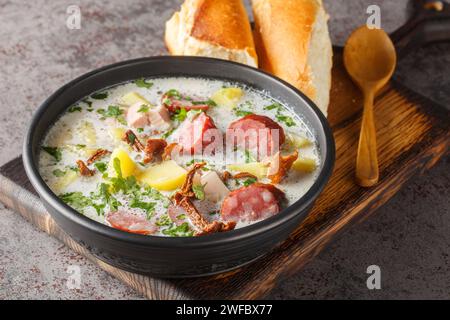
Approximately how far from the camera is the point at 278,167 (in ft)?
8.13

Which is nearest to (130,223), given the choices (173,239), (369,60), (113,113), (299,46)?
(173,239)

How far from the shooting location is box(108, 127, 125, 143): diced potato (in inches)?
104

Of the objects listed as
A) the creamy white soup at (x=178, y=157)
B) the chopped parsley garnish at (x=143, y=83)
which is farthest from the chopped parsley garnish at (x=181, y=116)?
the chopped parsley garnish at (x=143, y=83)

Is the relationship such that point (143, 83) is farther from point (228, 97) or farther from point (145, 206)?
point (145, 206)

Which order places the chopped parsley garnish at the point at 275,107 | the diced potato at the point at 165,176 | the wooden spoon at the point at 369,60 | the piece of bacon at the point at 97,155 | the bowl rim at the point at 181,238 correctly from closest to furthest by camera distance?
the bowl rim at the point at 181,238 < the diced potato at the point at 165,176 < the piece of bacon at the point at 97,155 < the chopped parsley garnish at the point at 275,107 < the wooden spoon at the point at 369,60

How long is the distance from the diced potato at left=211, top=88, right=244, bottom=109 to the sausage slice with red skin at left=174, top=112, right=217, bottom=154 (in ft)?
0.68

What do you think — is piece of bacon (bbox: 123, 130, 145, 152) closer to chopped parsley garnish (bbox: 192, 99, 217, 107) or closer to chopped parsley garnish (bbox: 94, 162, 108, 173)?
chopped parsley garnish (bbox: 94, 162, 108, 173)

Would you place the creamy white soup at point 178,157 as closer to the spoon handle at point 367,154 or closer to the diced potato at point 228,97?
the diced potato at point 228,97

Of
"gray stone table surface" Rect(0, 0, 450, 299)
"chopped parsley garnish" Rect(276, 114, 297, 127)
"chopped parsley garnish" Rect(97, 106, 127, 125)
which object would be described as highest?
"chopped parsley garnish" Rect(97, 106, 127, 125)

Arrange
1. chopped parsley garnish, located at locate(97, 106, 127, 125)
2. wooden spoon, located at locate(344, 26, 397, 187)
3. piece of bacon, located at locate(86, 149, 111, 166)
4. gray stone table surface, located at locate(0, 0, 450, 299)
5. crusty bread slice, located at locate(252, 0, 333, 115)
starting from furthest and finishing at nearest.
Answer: wooden spoon, located at locate(344, 26, 397, 187), crusty bread slice, located at locate(252, 0, 333, 115), chopped parsley garnish, located at locate(97, 106, 127, 125), gray stone table surface, located at locate(0, 0, 450, 299), piece of bacon, located at locate(86, 149, 111, 166)

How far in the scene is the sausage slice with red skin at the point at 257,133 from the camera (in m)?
2.61

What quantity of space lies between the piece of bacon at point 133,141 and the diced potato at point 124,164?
85mm

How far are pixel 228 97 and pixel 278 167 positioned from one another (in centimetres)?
51

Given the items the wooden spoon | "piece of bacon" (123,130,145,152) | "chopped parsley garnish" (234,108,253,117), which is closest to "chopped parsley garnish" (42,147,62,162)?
"piece of bacon" (123,130,145,152)
